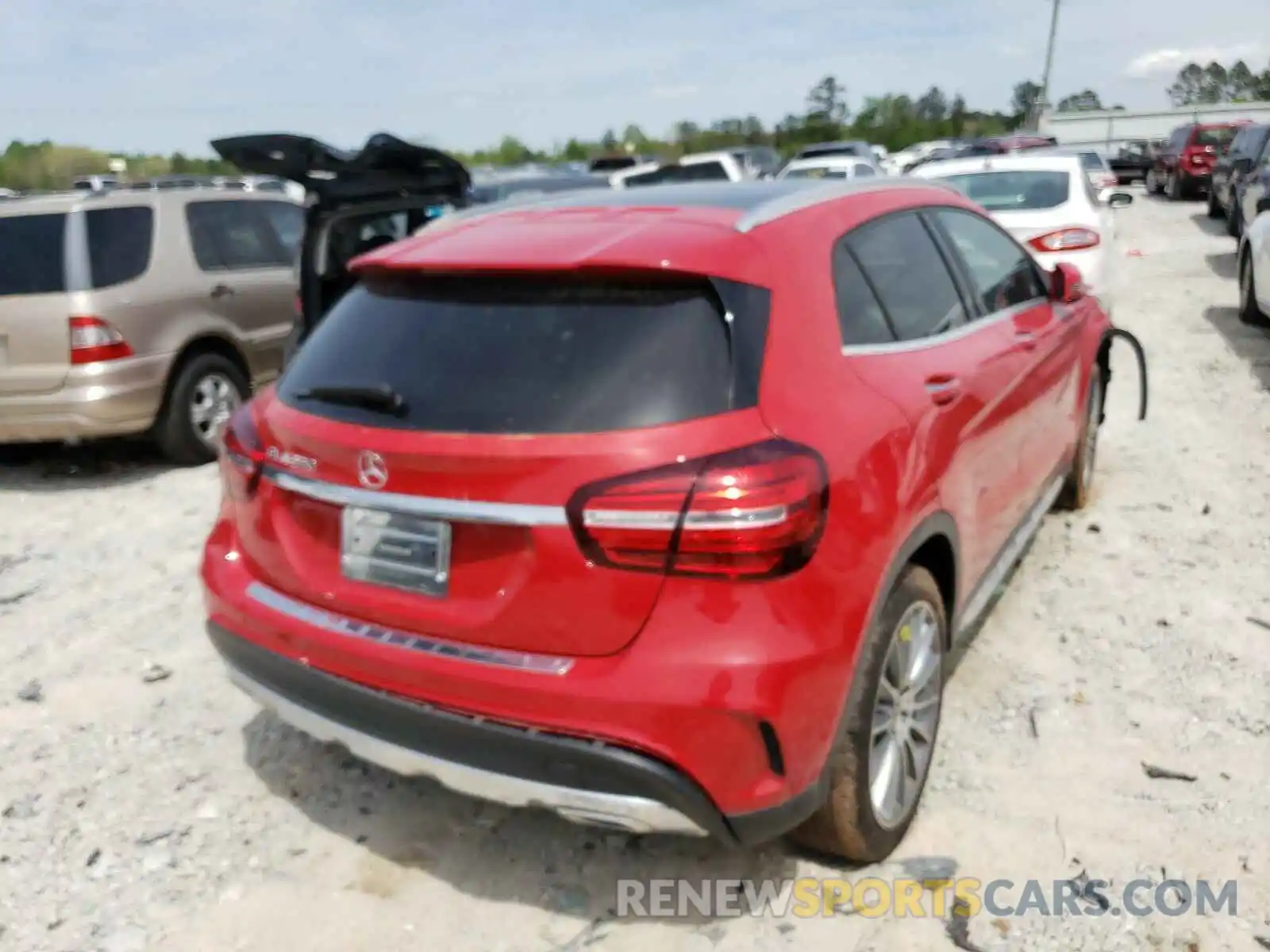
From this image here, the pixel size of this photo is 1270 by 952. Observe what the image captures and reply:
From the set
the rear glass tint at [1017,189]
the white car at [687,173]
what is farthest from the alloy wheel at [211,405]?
the white car at [687,173]

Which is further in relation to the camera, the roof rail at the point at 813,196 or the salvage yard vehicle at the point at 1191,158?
the salvage yard vehicle at the point at 1191,158

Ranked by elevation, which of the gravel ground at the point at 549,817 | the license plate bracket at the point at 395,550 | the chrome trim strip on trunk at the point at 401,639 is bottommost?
the gravel ground at the point at 549,817

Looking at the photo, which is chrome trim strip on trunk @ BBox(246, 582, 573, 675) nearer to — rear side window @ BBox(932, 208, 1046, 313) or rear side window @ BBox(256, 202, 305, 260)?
rear side window @ BBox(932, 208, 1046, 313)

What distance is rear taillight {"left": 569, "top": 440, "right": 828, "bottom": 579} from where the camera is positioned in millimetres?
2170

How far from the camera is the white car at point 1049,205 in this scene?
813cm

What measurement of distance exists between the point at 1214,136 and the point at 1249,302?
17475 mm

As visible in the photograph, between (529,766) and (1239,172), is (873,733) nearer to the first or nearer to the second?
(529,766)

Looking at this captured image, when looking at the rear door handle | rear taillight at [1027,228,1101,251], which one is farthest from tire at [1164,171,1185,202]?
the rear door handle

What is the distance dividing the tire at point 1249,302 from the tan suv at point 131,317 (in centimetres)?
801

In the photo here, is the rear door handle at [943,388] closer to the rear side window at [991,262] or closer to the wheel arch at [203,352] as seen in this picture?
the rear side window at [991,262]

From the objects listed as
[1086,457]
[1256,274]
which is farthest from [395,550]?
[1256,274]

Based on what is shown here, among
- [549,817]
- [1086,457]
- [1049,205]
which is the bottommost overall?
[549,817]

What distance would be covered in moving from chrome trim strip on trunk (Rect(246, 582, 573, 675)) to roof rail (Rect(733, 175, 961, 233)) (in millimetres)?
1131

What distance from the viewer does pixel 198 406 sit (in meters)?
6.84
